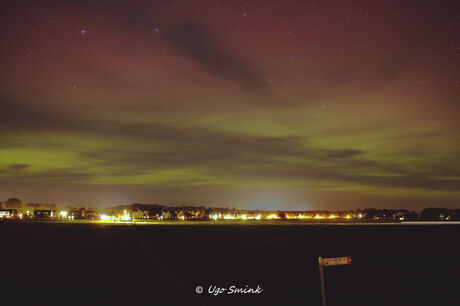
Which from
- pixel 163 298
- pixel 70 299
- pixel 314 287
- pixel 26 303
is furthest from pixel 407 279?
pixel 26 303

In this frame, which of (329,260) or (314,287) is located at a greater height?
(329,260)

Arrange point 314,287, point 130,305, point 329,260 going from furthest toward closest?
point 314,287
point 130,305
point 329,260

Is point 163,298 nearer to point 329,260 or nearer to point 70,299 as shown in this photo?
point 70,299

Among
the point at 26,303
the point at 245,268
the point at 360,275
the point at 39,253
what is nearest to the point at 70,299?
the point at 26,303

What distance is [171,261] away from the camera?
73.2ft

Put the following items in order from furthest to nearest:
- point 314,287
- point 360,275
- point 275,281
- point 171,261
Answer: point 171,261 → point 360,275 → point 275,281 → point 314,287

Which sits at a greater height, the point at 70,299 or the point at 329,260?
the point at 329,260

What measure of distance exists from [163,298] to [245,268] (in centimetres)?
738

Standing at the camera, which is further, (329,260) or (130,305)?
(130,305)

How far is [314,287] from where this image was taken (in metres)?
15.3

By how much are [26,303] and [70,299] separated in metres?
1.23

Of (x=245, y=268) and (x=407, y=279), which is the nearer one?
(x=407, y=279)

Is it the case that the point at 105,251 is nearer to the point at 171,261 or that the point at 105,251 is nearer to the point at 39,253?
the point at 39,253

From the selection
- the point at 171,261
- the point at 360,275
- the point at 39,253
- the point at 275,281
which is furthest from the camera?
the point at 39,253
